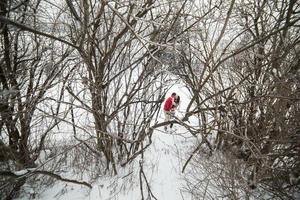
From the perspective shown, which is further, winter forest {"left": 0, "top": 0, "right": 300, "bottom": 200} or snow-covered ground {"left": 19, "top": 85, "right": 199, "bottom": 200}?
snow-covered ground {"left": 19, "top": 85, "right": 199, "bottom": 200}

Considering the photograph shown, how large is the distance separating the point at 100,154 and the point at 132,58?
2.73 m

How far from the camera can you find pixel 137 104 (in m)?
7.74

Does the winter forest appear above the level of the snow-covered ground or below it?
above

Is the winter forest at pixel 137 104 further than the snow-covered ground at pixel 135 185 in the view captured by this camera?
No

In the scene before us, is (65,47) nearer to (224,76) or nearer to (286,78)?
(224,76)

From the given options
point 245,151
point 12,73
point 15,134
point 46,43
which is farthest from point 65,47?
point 245,151

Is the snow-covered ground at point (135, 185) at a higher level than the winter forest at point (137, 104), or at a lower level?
lower

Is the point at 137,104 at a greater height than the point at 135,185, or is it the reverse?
the point at 137,104

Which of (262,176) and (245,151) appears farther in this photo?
(245,151)

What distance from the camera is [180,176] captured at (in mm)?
7695

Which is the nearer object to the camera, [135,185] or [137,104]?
[135,185]

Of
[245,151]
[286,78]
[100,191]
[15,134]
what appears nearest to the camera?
[286,78]

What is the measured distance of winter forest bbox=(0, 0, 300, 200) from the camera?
515 cm

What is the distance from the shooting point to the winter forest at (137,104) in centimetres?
515
